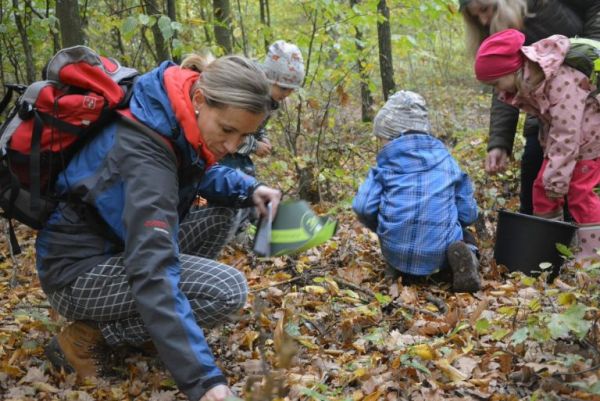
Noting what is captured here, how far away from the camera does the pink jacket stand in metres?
3.50

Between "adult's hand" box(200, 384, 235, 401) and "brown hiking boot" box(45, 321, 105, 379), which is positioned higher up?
"adult's hand" box(200, 384, 235, 401)

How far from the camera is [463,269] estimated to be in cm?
363

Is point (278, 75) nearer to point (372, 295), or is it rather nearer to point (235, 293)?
point (372, 295)

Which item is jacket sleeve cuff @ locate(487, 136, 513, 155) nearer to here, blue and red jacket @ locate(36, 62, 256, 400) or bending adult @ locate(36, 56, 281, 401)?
bending adult @ locate(36, 56, 281, 401)

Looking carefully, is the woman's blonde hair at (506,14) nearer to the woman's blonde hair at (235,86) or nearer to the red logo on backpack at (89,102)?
the woman's blonde hair at (235,86)

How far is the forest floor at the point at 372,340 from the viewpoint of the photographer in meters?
2.33

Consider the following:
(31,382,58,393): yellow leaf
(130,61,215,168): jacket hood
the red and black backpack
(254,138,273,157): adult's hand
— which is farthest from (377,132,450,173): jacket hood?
(31,382,58,393): yellow leaf

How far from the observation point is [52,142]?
2.46m

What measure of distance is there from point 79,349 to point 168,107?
1.30 meters

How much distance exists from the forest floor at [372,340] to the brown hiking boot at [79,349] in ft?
0.19

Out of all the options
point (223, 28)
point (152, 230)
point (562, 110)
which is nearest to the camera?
point (152, 230)

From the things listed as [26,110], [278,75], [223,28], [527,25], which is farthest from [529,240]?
[223,28]

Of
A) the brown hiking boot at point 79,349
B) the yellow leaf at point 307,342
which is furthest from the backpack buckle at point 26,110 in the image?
the yellow leaf at point 307,342

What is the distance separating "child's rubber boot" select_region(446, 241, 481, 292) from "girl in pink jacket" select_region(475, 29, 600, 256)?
65 centimetres
